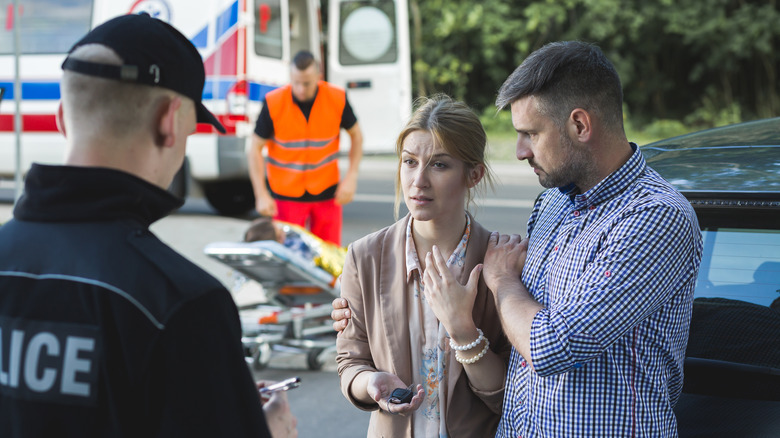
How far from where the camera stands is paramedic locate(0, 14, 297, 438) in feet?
3.97

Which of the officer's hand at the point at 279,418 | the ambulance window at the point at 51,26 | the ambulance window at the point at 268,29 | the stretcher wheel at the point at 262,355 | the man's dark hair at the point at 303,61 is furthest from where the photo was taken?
the ambulance window at the point at 51,26

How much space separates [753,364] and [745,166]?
536 mm

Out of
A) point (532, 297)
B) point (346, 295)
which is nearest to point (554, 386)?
point (532, 297)

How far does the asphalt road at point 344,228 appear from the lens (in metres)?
4.55

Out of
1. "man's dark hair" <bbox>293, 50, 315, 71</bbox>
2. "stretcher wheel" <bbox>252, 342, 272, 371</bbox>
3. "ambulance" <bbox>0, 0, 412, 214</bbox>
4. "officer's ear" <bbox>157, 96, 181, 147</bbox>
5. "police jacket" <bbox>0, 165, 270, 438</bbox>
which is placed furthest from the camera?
"ambulance" <bbox>0, 0, 412, 214</bbox>

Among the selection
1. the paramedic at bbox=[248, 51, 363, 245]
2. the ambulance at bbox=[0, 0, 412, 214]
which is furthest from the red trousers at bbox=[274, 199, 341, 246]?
the ambulance at bbox=[0, 0, 412, 214]

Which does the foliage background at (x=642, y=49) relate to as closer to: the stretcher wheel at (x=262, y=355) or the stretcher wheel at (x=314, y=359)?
the stretcher wheel at (x=314, y=359)

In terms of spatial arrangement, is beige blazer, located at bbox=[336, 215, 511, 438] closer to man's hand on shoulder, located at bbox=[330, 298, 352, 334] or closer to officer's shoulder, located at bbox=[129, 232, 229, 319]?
man's hand on shoulder, located at bbox=[330, 298, 352, 334]

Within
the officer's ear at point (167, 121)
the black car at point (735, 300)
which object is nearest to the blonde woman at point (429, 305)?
the black car at point (735, 300)

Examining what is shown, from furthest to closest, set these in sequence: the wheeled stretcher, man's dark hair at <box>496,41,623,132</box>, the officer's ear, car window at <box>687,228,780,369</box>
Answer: the wheeled stretcher < car window at <box>687,228,780,369</box> < man's dark hair at <box>496,41,623,132</box> < the officer's ear

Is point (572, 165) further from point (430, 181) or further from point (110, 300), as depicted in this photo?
point (110, 300)

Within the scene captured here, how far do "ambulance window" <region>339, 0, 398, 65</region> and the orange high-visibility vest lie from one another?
3891 mm

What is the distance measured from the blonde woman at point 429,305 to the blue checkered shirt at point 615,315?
0.70 ft

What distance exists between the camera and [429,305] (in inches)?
83.6
